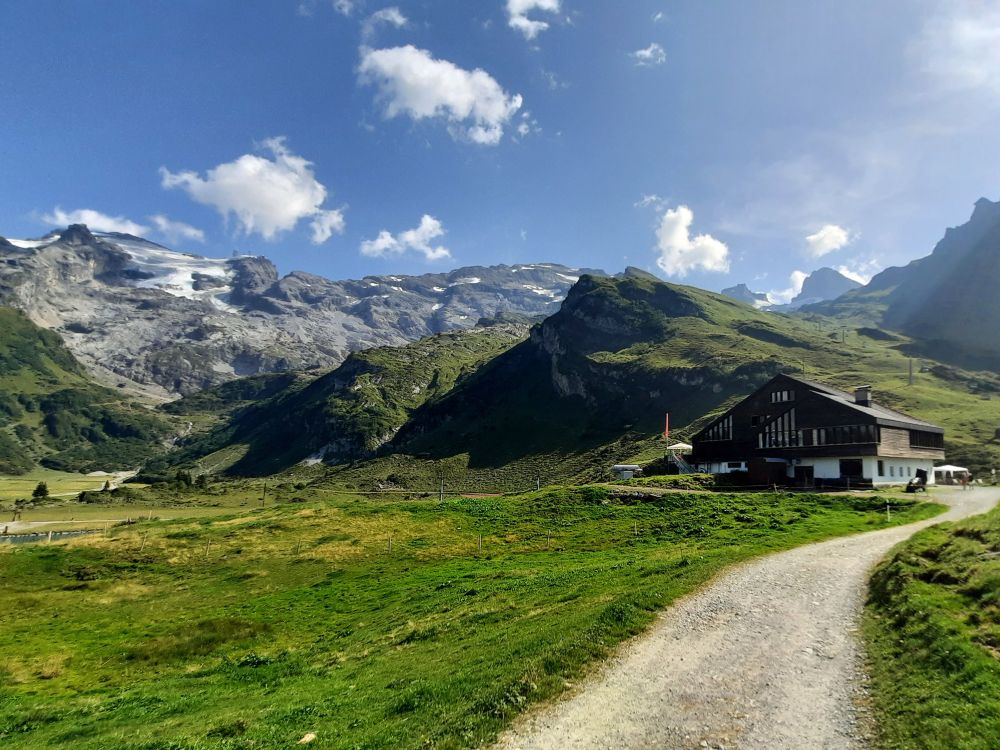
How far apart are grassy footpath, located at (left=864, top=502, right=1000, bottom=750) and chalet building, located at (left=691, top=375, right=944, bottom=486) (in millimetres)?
50130

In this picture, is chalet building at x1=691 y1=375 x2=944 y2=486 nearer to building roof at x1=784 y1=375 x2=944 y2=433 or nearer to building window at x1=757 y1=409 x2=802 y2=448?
building window at x1=757 y1=409 x2=802 y2=448

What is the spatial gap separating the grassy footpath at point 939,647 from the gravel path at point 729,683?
2.44 feet

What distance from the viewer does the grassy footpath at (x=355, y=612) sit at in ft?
48.9

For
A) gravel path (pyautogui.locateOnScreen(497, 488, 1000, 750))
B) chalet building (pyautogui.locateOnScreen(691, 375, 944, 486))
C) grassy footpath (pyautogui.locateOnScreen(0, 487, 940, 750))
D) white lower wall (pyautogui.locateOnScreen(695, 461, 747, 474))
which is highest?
chalet building (pyautogui.locateOnScreen(691, 375, 944, 486))

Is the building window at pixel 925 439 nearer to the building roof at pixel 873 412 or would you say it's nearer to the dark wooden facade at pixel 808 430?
the dark wooden facade at pixel 808 430

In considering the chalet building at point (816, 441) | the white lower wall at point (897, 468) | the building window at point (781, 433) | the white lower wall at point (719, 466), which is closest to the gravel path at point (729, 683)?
the chalet building at point (816, 441)

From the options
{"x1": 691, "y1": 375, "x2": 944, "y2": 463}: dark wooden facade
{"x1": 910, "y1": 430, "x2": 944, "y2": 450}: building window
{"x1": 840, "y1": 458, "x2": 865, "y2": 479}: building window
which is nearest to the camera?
{"x1": 840, "y1": 458, "x2": 865, "y2": 479}: building window

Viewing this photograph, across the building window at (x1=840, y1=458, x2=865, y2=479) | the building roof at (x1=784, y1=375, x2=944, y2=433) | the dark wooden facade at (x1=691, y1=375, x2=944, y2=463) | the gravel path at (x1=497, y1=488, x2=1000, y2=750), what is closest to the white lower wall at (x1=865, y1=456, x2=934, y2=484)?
the building window at (x1=840, y1=458, x2=865, y2=479)

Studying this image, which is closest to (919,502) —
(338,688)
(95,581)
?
(338,688)

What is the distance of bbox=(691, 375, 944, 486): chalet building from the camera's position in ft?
233

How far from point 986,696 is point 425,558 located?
40378 mm

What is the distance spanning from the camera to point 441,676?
53.1 feet

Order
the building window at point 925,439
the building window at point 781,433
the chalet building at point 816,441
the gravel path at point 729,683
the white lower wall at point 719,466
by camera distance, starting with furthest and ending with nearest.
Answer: the white lower wall at point 719,466
the building window at point 781,433
the building window at point 925,439
the chalet building at point 816,441
the gravel path at point 729,683

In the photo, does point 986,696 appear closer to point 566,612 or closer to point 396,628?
point 566,612
